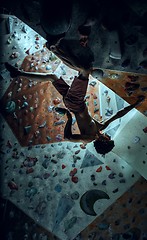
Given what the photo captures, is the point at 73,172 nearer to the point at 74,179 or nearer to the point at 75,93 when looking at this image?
the point at 74,179

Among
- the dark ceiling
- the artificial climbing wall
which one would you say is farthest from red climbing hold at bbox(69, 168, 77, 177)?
the dark ceiling

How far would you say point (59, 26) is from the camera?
98cm

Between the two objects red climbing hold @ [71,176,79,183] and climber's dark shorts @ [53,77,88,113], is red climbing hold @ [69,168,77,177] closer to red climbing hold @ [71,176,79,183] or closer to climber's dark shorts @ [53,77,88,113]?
red climbing hold @ [71,176,79,183]

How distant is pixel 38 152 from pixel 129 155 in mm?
445

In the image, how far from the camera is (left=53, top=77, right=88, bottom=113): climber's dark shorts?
1.16 meters

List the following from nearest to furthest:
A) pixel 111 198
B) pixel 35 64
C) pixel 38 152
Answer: pixel 111 198 → pixel 38 152 → pixel 35 64

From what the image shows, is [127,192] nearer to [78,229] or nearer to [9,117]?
[78,229]

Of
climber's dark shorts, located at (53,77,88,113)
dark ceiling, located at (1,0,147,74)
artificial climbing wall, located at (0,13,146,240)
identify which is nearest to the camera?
dark ceiling, located at (1,0,147,74)

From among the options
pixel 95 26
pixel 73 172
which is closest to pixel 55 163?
pixel 73 172

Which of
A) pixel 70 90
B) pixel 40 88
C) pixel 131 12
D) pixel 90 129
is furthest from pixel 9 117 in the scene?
pixel 131 12

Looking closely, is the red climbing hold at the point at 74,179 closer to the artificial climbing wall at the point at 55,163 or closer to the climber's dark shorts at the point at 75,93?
the artificial climbing wall at the point at 55,163

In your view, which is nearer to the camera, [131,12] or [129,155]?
[131,12]

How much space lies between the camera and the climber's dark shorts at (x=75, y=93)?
116 cm

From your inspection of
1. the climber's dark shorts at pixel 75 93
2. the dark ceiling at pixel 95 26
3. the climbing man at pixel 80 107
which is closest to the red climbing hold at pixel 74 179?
the climbing man at pixel 80 107
